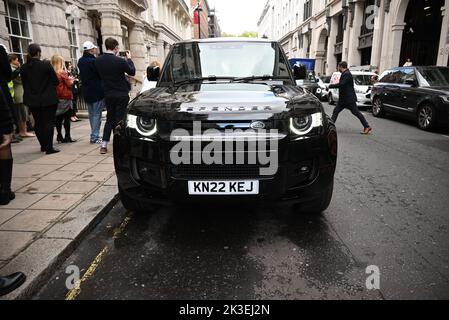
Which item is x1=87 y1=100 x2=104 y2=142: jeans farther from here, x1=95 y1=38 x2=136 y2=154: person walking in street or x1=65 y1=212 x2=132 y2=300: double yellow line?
x1=65 y1=212 x2=132 y2=300: double yellow line

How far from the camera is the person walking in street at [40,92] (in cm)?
591

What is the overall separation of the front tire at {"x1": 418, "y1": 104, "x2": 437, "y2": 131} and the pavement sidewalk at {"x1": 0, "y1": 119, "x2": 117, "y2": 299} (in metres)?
8.03

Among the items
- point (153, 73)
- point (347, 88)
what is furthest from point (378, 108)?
point (153, 73)

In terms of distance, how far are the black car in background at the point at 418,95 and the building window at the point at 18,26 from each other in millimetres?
11280

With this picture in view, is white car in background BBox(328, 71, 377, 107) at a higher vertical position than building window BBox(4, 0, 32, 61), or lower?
lower

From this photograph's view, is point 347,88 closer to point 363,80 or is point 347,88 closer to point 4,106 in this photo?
point 363,80

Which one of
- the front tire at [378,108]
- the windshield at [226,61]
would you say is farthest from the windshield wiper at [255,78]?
the front tire at [378,108]

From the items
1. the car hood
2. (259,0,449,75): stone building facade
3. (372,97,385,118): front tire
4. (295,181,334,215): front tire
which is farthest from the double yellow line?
(259,0,449,75): stone building facade

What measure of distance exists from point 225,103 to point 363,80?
46.6 feet

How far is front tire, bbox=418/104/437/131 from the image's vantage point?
891cm

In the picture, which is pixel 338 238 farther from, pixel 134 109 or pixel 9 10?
pixel 9 10

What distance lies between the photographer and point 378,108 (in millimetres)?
12156

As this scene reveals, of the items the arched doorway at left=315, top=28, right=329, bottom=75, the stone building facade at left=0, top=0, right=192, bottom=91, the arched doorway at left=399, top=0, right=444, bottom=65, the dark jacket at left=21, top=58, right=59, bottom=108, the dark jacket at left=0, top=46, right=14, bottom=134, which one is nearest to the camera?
the dark jacket at left=0, top=46, right=14, bottom=134

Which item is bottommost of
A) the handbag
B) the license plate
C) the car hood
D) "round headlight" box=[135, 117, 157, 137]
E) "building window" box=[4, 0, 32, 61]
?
the license plate
